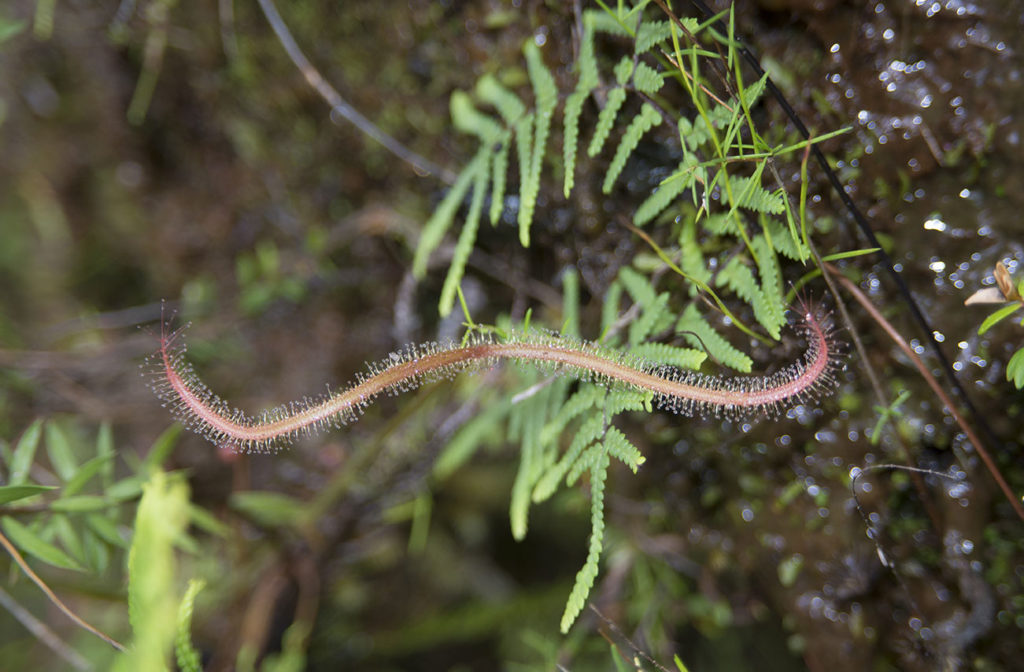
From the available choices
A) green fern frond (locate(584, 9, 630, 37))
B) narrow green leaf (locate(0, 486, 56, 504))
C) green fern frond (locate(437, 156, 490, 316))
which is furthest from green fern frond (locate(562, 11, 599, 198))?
narrow green leaf (locate(0, 486, 56, 504))

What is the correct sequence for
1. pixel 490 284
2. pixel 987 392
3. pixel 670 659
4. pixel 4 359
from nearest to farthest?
1. pixel 987 392
2. pixel 670 659
3. pixel 490 284
4. pixel 4 359

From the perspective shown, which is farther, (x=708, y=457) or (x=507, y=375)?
(x=507, y=375)

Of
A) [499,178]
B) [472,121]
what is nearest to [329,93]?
[472,121]

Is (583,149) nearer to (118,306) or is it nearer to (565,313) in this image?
(565,313)

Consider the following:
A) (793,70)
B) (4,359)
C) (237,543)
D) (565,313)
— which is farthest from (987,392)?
(4,359)

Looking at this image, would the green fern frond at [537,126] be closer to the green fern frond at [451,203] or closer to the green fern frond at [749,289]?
the green fern frond at [451,203]

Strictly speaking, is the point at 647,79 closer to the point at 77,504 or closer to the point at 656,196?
the point at 656,196

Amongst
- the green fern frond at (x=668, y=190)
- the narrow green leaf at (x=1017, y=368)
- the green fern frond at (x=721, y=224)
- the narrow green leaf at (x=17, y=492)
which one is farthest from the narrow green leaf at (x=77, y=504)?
the narrow green leaf at (x=1017, y=368)
